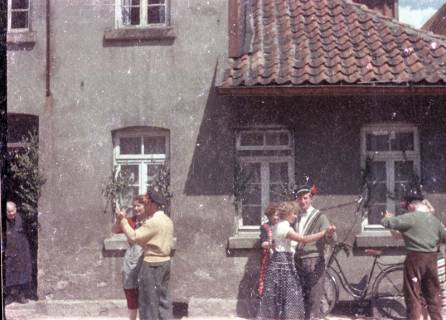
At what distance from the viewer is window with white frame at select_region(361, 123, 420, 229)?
402 inches

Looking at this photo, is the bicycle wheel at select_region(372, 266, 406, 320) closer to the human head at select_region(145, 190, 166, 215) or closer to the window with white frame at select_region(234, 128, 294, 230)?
the window with white frame at select_region(234, 128, 294, 230)

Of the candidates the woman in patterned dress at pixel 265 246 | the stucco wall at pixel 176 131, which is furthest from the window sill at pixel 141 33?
the woman in patterned dress at pixel 265 246

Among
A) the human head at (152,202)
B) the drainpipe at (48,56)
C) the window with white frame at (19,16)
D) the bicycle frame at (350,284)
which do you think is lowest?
the bicycle frame at (350,284)

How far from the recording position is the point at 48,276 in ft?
33.4

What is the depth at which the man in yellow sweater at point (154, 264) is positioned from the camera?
7934 millimetres

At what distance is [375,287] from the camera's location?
9.85 metres

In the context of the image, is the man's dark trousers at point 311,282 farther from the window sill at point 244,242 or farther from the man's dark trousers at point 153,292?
the man's dark trousers at point 153,292

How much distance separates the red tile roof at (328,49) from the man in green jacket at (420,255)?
206cm

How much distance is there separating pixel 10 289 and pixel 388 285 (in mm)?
5693

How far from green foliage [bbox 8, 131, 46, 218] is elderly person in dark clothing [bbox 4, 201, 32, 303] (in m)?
0.24

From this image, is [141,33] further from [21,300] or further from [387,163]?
[21,300]

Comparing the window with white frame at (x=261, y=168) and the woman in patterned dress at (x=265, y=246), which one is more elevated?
the window with white frame at (x=261, y=168)

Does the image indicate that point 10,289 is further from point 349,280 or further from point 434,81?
point 434,81

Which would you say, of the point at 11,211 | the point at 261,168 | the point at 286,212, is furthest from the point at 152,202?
the point at 11,211
